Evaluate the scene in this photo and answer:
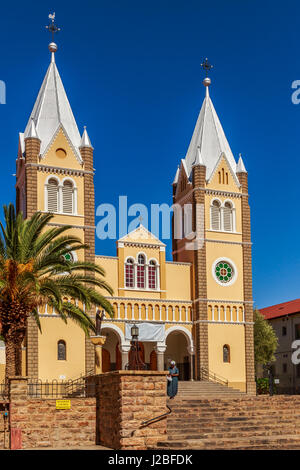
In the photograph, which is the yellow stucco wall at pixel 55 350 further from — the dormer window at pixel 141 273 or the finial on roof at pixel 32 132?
the finial on roof at pixel 32 132

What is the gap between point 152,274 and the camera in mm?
46938

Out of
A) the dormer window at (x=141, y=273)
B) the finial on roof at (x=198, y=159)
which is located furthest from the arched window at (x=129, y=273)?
the finial on roof at (x=198, y=159)

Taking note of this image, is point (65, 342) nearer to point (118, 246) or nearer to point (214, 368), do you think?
point (118, 246)

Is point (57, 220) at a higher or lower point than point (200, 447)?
higher

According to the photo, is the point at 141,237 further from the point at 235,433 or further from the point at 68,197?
the point at 235,433

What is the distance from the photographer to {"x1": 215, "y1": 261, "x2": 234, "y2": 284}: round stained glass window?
4794 centimetres

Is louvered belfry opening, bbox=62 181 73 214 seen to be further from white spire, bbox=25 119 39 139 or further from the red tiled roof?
the red tiled roof

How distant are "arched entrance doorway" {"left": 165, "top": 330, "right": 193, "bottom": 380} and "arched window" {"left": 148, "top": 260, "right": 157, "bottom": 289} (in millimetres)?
3809

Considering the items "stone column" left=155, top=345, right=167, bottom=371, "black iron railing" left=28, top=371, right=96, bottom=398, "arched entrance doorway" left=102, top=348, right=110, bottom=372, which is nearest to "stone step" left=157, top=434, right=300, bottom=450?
"black iron railing" left=28, top=371, right=96, bottom=398

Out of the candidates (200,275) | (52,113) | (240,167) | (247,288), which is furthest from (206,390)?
(52,113)

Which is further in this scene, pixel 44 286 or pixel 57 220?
pixel 57 220
